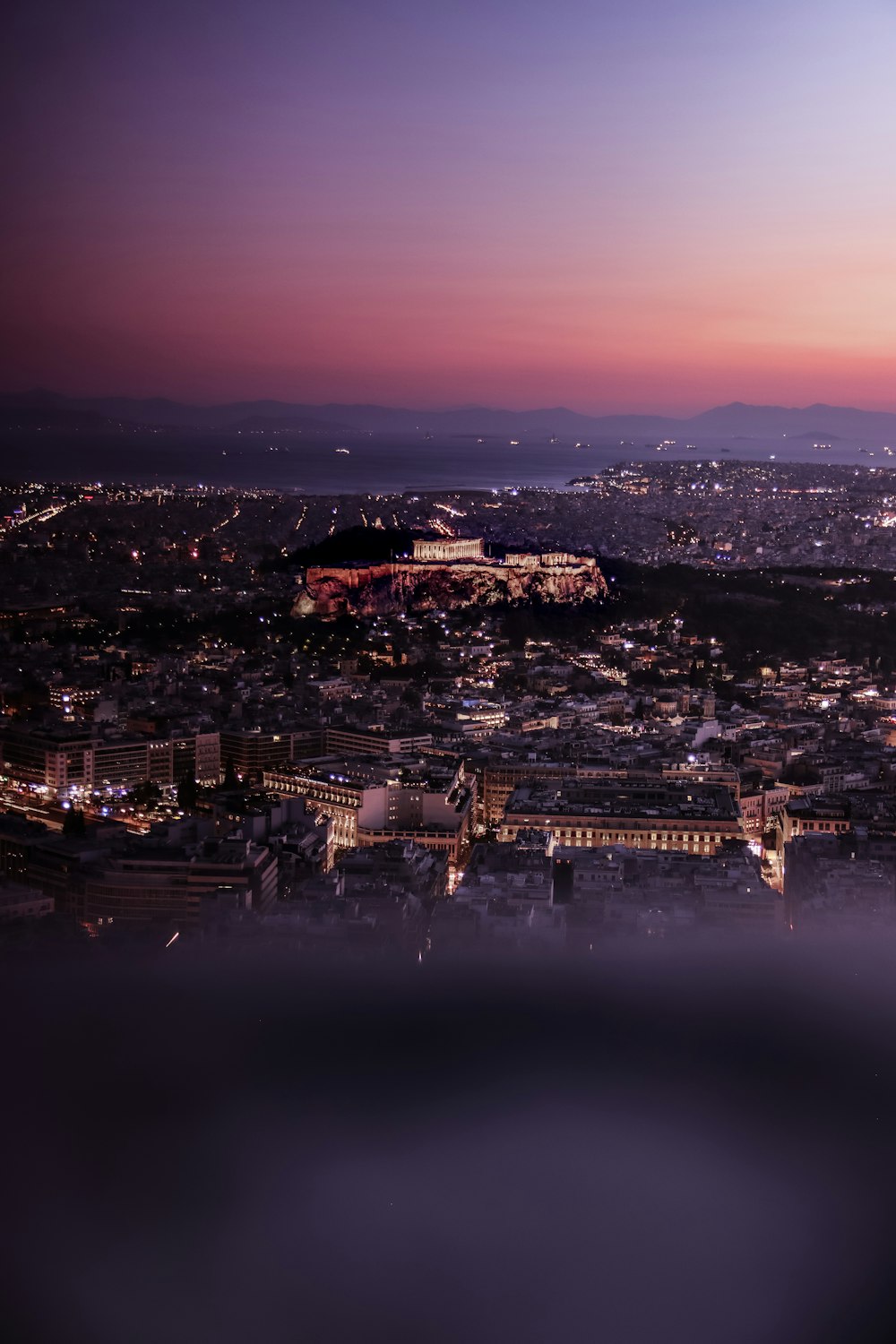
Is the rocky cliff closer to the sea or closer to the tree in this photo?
the sea

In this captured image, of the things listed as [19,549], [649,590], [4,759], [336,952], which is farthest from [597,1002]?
[649,590]

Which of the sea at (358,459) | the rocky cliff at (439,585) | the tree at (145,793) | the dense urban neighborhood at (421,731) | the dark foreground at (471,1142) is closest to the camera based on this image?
the dark foreground at (471,1142)

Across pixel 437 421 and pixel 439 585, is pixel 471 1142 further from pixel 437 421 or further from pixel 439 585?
pixel 437 421

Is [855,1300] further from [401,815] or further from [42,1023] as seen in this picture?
[401,815]

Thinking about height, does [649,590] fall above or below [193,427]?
below

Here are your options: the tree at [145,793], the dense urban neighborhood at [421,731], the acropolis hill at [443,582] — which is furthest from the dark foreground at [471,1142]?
the acropolis hill at [443,582]

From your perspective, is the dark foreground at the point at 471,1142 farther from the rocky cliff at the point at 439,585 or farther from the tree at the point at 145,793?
the rocky cliff at the point at 439,585

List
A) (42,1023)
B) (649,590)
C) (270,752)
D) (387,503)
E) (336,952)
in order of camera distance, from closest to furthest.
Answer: (42,1023) → (336,952) → (270,752) → (649,590) → (387,503)
